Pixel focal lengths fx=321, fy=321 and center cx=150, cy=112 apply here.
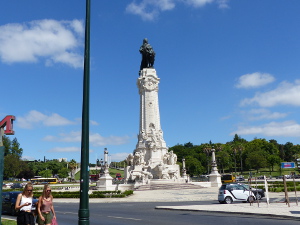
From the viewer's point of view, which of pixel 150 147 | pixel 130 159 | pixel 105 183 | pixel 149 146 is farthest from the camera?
pixel 149 146

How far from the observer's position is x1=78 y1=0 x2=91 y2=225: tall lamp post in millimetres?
7771

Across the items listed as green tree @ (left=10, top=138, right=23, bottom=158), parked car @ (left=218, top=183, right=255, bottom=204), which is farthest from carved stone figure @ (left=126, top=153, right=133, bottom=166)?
green tree @ (left=10, top=138, right=23, bottom=158)

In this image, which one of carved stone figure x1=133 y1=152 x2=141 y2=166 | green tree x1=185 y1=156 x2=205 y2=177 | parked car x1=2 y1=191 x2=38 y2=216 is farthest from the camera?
green tree x1=185 y1=156 x2=205 y2=177

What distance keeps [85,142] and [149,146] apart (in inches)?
1744

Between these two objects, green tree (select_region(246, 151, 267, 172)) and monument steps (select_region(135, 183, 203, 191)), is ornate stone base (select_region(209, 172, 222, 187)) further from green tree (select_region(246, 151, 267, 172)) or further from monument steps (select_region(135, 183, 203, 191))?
green tree (select_region(246, 151, 267, 172))

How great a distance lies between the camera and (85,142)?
8.38 metres

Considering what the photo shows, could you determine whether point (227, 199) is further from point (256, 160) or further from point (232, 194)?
point (256, 160)

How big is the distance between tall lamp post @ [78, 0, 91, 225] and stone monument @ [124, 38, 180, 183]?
38.2 m

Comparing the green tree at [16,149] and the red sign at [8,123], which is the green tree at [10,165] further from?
the red sign at [8,123]

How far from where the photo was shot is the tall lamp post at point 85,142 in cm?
777

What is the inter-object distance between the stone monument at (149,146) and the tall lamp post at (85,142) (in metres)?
38.2

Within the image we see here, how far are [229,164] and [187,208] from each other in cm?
9861

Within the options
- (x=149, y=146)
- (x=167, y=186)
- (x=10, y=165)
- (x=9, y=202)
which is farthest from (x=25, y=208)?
(x=10, y=165)

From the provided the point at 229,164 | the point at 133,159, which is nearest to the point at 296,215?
the point at 133,159
